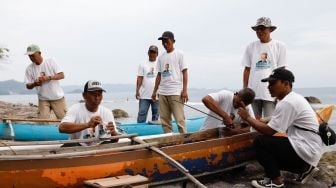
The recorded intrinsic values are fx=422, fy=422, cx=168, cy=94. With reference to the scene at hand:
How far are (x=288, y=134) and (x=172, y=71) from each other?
11.6 feet

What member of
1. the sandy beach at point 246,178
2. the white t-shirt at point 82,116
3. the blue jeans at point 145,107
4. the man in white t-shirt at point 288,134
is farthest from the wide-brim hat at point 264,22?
the blue jeans at point 145,107

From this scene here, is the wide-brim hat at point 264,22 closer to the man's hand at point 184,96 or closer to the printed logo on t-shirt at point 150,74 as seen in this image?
the man's hand at point 184,96

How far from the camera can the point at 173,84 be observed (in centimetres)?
926

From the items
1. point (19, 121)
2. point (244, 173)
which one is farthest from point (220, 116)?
point (19, 121)

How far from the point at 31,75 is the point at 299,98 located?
6.12 metres

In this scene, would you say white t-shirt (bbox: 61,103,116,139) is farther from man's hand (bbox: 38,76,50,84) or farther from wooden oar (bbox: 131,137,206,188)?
man's hand (bbox: 38,76,50,84)

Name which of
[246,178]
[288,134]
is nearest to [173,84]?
[246,178]

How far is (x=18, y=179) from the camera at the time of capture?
16.5 feet

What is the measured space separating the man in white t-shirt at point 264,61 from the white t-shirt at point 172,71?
1.75 m

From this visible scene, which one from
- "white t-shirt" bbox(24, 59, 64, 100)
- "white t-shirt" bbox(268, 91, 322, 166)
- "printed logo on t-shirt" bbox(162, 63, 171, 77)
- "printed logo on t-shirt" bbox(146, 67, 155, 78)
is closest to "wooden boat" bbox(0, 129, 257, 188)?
"white t-shirt" bbox(268, 91, 322, 166)

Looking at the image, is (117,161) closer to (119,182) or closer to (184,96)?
(119,182)

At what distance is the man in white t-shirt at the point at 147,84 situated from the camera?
11.0 meters

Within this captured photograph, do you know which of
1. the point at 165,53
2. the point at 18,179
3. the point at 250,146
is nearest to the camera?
the point at 18,179

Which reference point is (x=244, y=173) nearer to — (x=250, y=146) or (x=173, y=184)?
(x=250, y=146)
